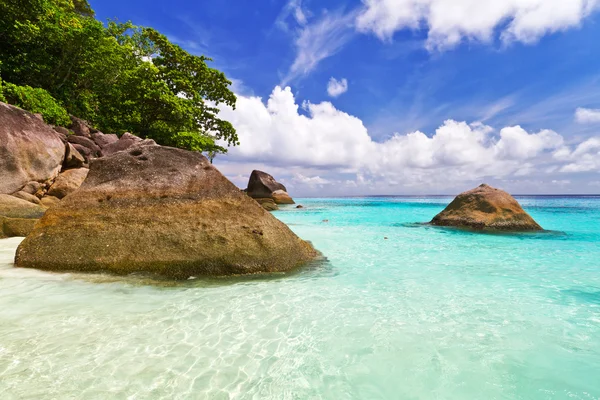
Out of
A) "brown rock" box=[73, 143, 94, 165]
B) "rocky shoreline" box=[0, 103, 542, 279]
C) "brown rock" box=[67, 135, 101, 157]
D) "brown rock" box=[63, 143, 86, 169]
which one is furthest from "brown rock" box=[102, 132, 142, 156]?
"rocky shoreline" box=[0, 103, 542, 279]

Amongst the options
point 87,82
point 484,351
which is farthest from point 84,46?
point 484,351

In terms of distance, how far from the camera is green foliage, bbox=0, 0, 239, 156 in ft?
52.7

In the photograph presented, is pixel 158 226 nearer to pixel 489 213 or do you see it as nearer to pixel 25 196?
pixel 25 196

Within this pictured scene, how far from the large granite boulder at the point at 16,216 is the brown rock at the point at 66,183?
2.14 m

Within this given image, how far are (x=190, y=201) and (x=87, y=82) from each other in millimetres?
18091

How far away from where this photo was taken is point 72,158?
1291 centimetres

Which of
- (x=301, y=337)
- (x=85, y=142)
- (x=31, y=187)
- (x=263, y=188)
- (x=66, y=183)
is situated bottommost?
(x=301, y=337)

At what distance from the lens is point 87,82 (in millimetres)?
18906

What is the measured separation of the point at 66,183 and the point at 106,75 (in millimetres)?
9569

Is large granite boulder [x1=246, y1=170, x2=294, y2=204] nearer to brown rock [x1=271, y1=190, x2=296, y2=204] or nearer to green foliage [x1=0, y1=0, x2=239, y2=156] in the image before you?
brown rock [x1=271, y1=190, x2=296, y2=204]

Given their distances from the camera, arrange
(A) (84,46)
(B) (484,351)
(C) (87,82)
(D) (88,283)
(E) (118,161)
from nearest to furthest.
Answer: (B) (484,351) < (D) (88,283) < (E) (118,161) < (A) (84,46) < (C) (87,82)

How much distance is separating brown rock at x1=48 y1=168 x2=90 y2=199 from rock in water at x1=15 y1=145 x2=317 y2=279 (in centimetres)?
612

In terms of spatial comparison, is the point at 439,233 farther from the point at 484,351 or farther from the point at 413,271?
the point at 484,351

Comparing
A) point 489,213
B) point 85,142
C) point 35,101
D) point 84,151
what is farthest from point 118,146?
point 489,213
